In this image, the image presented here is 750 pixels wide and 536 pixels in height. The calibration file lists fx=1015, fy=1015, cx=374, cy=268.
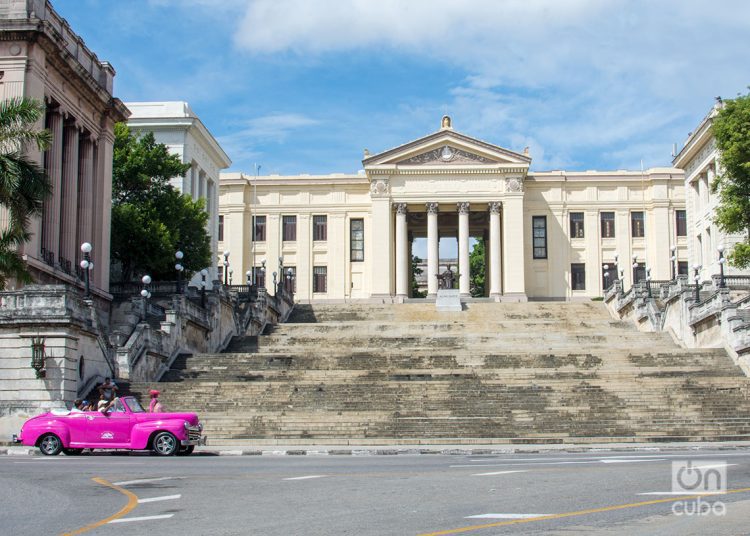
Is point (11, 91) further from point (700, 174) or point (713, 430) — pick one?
point (700, 174)

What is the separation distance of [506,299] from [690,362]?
4033 centimetres

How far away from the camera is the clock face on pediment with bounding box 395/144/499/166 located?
265 feet

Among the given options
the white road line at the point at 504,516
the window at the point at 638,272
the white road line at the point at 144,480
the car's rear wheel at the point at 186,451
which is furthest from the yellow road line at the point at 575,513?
the window at the point at 638,272

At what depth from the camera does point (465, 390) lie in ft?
104

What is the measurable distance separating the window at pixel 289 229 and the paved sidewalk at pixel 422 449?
5989 centimetres

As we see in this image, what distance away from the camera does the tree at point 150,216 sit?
52.2 meters

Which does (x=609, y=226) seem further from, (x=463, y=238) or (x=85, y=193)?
(x=85, y=193)

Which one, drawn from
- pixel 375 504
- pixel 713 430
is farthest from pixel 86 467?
pixel 713 430

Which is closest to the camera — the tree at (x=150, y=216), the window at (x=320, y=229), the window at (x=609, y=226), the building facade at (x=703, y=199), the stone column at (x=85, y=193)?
the stone column at (x=85, y=193)

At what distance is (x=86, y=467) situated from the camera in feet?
63.2

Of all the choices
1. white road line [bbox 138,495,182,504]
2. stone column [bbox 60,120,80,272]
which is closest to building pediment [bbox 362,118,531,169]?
stone column [bbox 60,120,80,272]

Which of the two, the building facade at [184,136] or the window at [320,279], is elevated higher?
the building facade at [184,136]

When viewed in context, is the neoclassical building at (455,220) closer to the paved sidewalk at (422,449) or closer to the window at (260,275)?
the window at (260,275)

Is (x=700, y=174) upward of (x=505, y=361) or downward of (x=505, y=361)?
upward
